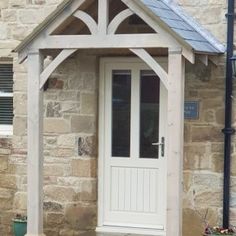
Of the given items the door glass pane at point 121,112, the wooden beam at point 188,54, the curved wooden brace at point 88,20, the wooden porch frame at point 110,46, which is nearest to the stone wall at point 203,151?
the wooden porch frame at point 110,46

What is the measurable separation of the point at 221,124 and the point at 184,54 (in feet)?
4.84

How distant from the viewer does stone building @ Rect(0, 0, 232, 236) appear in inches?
329

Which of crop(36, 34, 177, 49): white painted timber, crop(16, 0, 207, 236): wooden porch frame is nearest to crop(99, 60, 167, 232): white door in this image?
crop(16, 0, 207, 236): wooden porch frame

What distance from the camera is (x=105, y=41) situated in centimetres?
755

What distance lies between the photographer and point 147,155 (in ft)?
29.3

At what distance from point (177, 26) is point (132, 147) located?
6.76 feet

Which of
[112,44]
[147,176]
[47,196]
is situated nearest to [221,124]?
[147,176]

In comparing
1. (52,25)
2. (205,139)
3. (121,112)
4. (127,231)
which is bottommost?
(127,231)

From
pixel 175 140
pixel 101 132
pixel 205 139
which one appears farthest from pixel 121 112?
pixel 175 140

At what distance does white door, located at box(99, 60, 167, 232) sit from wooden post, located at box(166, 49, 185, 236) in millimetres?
1431

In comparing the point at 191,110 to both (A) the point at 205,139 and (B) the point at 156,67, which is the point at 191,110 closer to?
(A) the point at 205,139

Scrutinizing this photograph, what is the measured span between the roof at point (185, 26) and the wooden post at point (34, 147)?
1529 mm

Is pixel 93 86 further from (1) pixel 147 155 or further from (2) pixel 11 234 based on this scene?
(2) pixel 11 234

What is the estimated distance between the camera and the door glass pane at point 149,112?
8.86 meters
